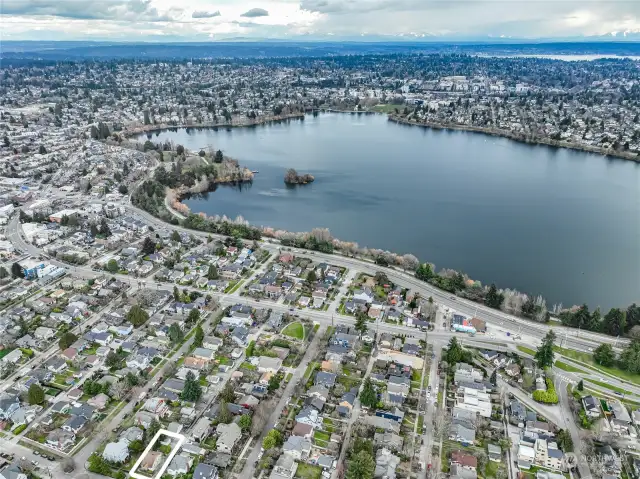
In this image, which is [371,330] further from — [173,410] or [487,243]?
[487,243]

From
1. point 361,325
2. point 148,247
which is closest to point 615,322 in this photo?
point 361,325

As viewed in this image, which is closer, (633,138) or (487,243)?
(487,243)

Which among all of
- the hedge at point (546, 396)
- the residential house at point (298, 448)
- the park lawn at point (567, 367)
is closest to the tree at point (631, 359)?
the park lawn at point (567, 367)

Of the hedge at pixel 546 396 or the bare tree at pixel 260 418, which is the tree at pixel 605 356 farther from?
the bare tree at pixel 260 418

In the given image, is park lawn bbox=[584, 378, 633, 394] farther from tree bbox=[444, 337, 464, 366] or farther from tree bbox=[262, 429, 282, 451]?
tree bbox=[262, 429, 282, 451]

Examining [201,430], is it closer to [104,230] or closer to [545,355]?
[545,355]

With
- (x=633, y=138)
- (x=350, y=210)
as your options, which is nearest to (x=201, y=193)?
(x=350, y=210)
